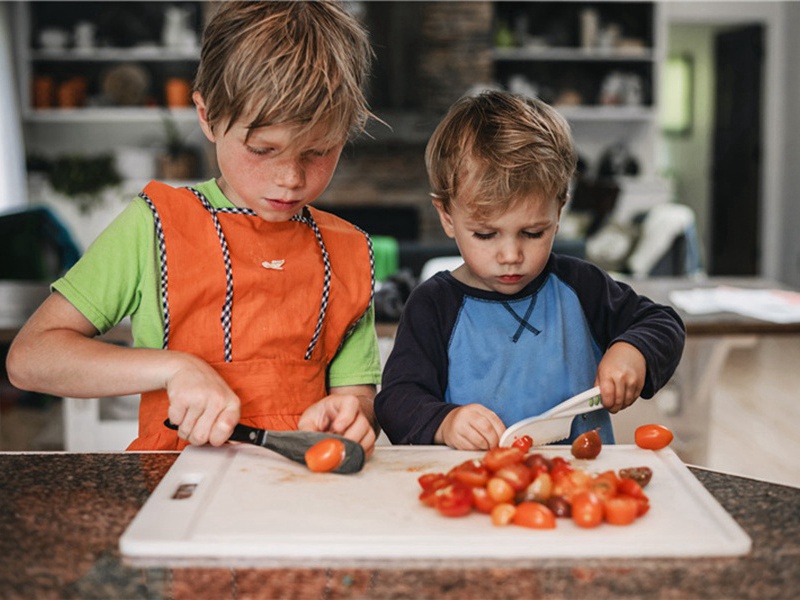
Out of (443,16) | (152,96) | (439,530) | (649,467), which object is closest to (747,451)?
(649,467)

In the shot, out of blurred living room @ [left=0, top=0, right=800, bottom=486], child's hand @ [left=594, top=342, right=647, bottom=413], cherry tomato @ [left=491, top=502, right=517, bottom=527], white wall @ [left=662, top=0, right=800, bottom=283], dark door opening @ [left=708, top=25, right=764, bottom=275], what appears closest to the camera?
cherry tomato @ [left=491, top=502, right=517, bottom=527]

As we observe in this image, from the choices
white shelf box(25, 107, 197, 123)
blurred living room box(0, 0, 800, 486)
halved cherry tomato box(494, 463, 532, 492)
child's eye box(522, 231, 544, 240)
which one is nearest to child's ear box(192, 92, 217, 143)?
child's eye box(522, 231, 544, 240)

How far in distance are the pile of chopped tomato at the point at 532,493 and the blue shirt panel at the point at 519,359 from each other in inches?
13.6

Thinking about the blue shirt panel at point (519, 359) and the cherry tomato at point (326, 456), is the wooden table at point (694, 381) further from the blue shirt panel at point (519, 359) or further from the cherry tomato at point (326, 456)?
the cherry tomato at point (326, 456)

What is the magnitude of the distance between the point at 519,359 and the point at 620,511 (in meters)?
0.48

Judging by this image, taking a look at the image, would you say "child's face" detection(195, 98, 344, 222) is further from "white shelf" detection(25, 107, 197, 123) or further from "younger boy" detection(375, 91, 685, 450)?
"white shelf" detection(25, 107, 197, 123)

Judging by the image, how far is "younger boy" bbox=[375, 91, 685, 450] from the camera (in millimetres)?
1130

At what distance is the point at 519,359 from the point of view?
1.24 meters

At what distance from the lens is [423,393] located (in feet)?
3.77

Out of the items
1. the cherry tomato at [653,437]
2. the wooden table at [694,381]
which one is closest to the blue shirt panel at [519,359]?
the cherry tomato at [653,437]

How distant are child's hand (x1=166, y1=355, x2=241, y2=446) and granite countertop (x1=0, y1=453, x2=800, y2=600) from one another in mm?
140

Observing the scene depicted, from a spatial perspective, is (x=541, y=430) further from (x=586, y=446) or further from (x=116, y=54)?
(x=116, y=54)

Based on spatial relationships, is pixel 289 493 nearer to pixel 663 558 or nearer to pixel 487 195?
pixel 663 558

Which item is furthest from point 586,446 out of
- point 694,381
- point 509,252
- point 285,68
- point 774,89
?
point 774,89
